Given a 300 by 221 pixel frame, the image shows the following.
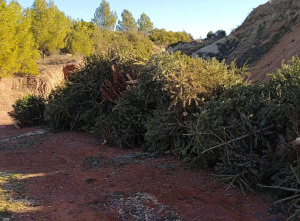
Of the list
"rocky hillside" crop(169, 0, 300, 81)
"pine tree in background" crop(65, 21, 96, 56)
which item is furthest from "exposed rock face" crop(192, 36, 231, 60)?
"pine tree in background" crop(65, 21, 96, 56)

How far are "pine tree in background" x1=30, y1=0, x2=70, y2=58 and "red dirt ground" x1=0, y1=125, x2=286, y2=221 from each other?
21.5 metres

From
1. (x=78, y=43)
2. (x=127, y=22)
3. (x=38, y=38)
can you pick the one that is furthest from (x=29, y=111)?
(x=127, y=22)

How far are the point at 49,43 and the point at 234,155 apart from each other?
25.8 m

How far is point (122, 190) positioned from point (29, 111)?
9.11 metres

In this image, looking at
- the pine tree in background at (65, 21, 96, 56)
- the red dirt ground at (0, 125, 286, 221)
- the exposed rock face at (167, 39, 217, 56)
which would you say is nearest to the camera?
the red dirt ground at (0, 125, 286, 221)

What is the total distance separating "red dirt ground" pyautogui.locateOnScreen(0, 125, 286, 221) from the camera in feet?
13.1

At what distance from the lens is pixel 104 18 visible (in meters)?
46.0

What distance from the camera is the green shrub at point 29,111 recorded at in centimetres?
1280

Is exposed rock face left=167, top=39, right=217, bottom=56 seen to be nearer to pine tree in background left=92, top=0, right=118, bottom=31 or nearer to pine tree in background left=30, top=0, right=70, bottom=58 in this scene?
pine tree in background left=92, top=0, right=118, bottom=31

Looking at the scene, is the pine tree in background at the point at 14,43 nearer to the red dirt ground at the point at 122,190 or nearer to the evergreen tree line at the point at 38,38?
the evergreen tree line at the point at 38,38

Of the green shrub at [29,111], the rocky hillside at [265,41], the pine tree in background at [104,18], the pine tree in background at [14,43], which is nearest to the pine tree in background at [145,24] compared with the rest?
the pine tree in background at [104,18]

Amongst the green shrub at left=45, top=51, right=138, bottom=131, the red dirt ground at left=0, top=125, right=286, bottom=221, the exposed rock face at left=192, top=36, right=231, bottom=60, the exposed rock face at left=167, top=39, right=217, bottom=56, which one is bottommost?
the red dirt ground at left=0, top=125, right=286, bottom=221

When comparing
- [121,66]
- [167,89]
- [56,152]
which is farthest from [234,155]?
[121,66]

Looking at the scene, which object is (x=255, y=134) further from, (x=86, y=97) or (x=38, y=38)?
(x=38, y=38)
